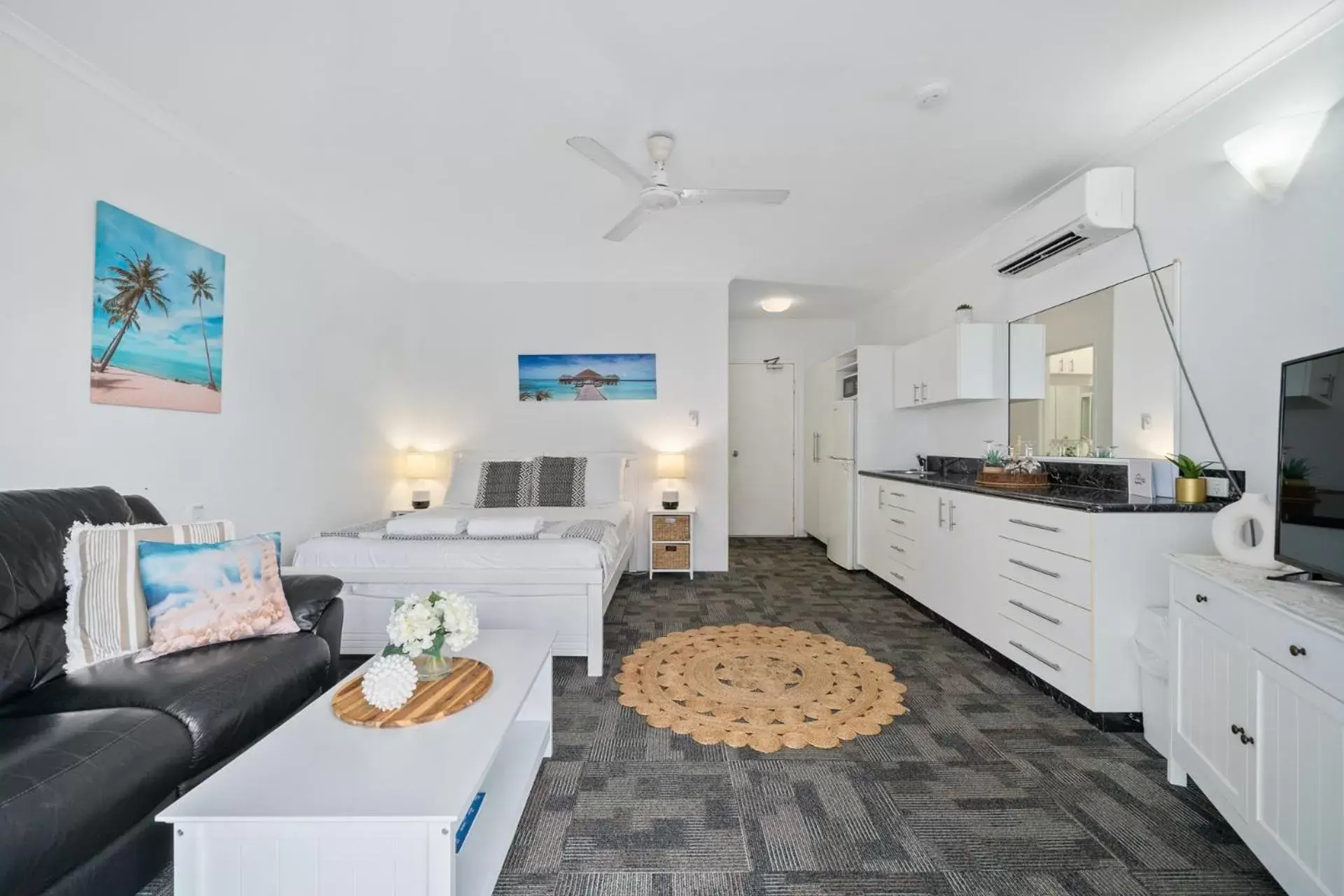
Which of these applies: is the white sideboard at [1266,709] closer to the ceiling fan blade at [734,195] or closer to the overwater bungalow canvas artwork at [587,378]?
the ceiling fan blade at [734,195]

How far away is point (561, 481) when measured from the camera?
4492mm

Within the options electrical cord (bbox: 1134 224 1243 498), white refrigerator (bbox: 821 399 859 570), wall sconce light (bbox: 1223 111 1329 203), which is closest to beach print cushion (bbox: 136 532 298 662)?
electrical cord (bbox: 1134 224 1243 498)

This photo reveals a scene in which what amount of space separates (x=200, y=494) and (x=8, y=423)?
0.86 meters

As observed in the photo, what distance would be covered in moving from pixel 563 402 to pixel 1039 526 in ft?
12.0

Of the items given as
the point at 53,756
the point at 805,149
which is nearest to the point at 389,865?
the point at 53,756

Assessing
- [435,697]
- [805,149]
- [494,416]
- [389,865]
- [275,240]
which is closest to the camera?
[389,865]

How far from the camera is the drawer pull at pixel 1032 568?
8.28 ft

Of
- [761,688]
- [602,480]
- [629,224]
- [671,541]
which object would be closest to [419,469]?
[602,480]

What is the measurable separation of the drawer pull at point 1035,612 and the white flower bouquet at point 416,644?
2.37 m

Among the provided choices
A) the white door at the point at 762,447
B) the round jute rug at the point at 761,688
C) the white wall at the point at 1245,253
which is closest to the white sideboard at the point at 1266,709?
the white wall at the point at 1245,253

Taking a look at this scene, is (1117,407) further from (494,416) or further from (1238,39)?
(494,416)

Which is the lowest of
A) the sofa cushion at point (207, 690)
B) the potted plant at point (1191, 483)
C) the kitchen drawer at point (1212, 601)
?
the sofa cushion at point (207, 690)

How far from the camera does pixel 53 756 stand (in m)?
1.23

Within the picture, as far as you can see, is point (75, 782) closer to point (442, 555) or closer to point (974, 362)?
point (442, 555)
